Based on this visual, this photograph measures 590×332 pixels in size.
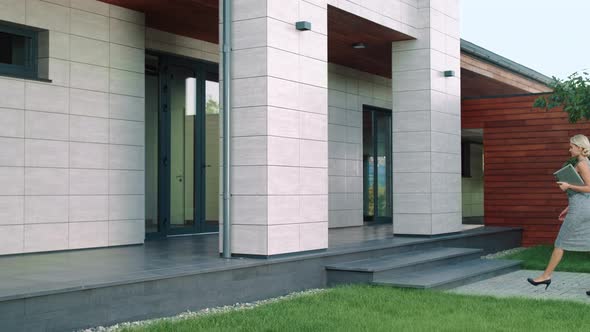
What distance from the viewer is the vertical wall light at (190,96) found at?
34.9 ft

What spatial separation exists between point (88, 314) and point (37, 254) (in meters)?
3.01

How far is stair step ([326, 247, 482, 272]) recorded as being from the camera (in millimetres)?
7688

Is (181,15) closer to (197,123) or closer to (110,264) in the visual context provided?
(197,123)

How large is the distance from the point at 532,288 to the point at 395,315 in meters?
2.70

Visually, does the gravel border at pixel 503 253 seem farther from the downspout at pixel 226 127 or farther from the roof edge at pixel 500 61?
the downspout at pixel 226 127

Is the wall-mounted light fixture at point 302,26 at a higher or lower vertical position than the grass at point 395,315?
higher

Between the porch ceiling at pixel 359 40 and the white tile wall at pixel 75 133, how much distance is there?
9.10 feet

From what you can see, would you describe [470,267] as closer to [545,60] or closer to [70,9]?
[70,9]

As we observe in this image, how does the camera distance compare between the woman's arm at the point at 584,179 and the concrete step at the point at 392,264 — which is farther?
the concrete step at the point at 392,264

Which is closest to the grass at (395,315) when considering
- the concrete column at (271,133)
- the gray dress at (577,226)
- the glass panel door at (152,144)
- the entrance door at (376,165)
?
the gray dress at (577,226)

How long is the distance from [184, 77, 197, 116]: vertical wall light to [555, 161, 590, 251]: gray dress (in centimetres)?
584

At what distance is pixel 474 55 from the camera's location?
44.4 ft

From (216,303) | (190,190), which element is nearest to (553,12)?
(190,190)

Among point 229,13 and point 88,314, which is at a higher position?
point 229,13
